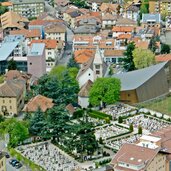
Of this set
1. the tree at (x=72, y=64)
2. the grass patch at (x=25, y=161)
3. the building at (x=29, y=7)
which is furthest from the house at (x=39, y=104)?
the building at (x=29, y=7)

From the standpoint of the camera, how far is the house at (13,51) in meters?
39.6

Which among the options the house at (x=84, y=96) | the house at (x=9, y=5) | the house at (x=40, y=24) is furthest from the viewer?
the house at (x=9, y=5)

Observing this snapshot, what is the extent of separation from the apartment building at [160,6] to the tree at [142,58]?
57.5 ft

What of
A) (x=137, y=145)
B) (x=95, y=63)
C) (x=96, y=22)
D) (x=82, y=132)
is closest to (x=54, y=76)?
(x=95, y=63)

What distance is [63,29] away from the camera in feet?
155

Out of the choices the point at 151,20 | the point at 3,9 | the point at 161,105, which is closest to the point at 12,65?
the point at 161,105

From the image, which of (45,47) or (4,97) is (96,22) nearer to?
(45,47)

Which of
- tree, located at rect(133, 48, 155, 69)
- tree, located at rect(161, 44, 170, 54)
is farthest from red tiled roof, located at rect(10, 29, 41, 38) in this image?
tree, located at rect(133, 48, 155, 69)

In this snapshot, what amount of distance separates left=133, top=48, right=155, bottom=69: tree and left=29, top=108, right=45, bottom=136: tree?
1178 centimetres

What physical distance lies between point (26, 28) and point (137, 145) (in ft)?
100

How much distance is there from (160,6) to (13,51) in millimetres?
19663

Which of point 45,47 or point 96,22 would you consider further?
point 96,22

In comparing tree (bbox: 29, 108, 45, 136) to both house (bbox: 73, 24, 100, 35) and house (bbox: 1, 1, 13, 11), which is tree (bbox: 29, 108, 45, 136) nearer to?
house (bbox: 73, 24, 100, 35)

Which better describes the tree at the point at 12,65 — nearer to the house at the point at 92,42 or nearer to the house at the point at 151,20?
the house at the point at 92,42
